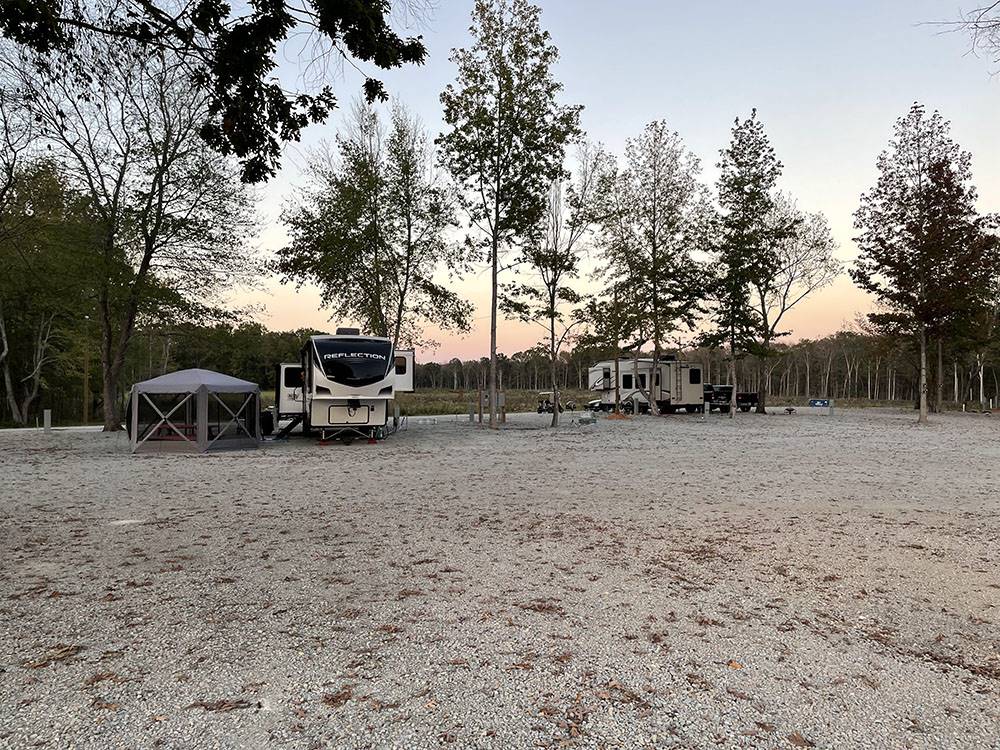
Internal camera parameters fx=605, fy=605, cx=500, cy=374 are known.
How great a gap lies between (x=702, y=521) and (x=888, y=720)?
13.8 feet

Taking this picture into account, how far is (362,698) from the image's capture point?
289 centimetres

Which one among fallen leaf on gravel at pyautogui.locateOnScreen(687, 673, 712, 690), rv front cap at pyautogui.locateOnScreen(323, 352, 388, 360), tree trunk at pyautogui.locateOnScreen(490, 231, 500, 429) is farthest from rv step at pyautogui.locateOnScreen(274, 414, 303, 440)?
fallen leaf on gravel at pyautogui.locateOnScreen(687, 673, 712, 690)

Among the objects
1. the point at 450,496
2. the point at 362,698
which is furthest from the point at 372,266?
the point at 362,698

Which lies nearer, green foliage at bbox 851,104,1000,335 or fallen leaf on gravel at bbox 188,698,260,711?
fallen leaf on gravel at bbox 188,698,260,711

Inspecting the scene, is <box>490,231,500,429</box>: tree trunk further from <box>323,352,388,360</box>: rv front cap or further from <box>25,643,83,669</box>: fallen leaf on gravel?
<box>25,643,83,669</box>: fallen leaf on gravel

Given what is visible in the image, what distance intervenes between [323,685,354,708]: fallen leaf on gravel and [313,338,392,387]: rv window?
13.4 meters

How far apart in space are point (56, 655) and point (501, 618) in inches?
100

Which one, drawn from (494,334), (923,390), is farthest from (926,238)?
(494,334)

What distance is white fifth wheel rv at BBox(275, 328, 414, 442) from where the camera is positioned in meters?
15.9

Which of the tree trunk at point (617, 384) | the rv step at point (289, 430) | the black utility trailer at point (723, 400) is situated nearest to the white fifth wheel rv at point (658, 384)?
the tree trunk at point (617, 384)

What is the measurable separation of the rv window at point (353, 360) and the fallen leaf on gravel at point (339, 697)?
529 inches

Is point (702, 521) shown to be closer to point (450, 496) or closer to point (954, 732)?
point (450, 496)

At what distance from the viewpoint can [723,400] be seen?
110 ft

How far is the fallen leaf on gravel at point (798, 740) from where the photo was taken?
8.26 feet
